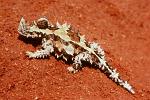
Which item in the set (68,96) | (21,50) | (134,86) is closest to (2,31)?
(21,50)

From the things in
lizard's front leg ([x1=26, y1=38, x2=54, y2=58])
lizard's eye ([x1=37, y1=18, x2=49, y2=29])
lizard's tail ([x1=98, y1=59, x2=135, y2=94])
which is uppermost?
lizard's eye ([x1=37, y1=18, x2=49, y2=29])

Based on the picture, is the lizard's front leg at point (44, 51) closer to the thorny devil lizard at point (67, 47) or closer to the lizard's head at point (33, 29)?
the thorny devil lizard at point (67, 47)

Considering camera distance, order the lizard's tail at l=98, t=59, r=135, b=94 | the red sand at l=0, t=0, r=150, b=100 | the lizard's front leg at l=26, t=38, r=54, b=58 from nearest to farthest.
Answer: the red sand at l=0, t=0, r=150, b=100 < the lizard's front leg at l=26, t=38, r=54, b=58 < the lizard's tail at l=98, t=59, r=135, b=94

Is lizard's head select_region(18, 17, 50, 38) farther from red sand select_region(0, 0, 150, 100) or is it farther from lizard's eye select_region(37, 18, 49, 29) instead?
red sand select_region(0, 0, 150, 100)

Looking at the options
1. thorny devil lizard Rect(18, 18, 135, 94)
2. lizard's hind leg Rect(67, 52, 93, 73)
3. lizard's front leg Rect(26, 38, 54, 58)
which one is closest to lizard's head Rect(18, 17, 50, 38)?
thorny devil lizard Rect(18, 18, 135, 94)

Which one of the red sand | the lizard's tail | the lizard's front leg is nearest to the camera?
the red sand

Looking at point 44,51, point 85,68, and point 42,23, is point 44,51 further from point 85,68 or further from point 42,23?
point 85,68

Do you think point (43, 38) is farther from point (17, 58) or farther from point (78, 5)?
point (78, 5)
